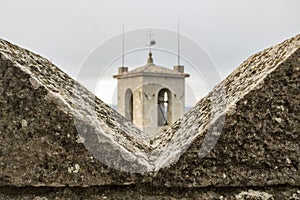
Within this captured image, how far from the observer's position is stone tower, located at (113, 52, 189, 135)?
16859 mm

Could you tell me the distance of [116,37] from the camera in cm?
141

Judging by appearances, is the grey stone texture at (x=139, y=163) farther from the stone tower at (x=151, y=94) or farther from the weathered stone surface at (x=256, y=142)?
the stone tower at (x=151, y=94)

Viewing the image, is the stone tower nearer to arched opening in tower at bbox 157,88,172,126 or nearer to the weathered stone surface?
arched opening in tower at bbox 157,88,172,126

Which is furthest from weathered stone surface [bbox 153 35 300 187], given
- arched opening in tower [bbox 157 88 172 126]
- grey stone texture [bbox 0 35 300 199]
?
arched opening in tower [bbox 157 88 172 126]

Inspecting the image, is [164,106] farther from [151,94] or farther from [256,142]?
[256,142]

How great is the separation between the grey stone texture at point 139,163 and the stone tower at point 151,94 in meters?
15.1

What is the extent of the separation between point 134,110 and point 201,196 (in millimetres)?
17260

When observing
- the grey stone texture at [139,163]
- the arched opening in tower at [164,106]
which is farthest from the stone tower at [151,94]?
the grey stone texture at [139,163]

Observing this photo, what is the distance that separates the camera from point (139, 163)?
1.14m

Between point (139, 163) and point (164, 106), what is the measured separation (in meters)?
16.6

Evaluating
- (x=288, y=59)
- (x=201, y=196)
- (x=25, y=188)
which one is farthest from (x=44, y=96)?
(x=288, y=59)

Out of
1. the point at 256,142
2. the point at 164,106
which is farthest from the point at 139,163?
the point at 164,106

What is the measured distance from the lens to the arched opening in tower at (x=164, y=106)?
53.2ft

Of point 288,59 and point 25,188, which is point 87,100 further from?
point 288,59
